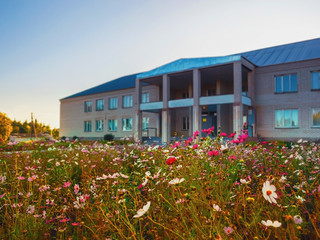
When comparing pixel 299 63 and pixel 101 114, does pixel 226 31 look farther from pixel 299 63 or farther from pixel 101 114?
pixel 101 114

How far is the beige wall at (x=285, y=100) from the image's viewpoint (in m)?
20.3

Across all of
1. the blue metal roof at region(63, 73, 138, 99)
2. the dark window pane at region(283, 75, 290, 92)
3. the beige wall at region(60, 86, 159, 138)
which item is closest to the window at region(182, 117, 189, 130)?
the beige wall at region(60, 86, 159, 138)

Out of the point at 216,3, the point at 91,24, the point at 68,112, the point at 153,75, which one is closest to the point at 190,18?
the point at 216,3

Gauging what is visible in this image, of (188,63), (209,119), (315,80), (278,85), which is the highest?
(188,63)

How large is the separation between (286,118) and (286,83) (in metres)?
3.25

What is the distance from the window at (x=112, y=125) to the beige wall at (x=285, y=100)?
60.7 feet

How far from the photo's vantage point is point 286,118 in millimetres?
21344

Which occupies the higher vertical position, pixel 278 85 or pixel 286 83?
pixel 286 83

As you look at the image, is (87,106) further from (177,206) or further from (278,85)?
(177,206)

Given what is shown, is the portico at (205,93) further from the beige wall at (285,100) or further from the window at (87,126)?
the window at (87,126)

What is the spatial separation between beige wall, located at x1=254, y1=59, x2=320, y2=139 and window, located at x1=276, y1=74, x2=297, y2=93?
0.35 m

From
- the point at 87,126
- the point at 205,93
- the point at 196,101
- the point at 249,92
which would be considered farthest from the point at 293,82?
the point at 87,126

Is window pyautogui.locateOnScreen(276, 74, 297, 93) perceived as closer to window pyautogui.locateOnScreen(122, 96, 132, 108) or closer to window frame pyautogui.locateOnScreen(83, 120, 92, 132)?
window pyautogui.locateOnScreen(122, 96, 132, 108)

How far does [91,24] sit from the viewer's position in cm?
1205
